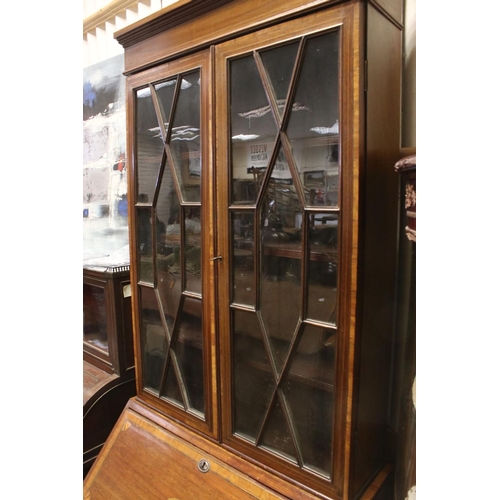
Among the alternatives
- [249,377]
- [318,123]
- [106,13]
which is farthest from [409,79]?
[106,13]

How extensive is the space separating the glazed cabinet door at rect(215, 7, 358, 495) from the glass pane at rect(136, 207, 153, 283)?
13.6 inches

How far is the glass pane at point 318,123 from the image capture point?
0.82 meters

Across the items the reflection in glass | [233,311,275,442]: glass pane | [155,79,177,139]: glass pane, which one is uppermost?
[155,79,177,139]: glass pane

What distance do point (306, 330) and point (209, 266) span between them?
336 millimetres

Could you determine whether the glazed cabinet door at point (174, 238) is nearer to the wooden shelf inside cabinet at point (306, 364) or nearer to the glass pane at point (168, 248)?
the glass pane at point (168, 248)

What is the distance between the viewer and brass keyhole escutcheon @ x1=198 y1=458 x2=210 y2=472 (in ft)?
3.48

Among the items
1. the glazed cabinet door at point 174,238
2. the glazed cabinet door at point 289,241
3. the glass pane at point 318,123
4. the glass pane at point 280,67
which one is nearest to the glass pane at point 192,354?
the glazed cabinet door at point 174,238

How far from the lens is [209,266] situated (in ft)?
3.51

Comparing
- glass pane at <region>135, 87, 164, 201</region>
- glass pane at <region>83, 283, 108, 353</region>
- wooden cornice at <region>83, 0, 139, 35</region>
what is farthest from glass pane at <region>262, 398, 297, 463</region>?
wooden cornice at <region>83, 0, 139, 35</region>

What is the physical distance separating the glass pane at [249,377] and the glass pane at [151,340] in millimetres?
330

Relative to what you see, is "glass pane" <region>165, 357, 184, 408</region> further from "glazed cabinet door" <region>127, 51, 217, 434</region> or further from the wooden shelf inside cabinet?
the wooden shelf inside cabinet

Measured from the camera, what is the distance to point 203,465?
42.1 inches
